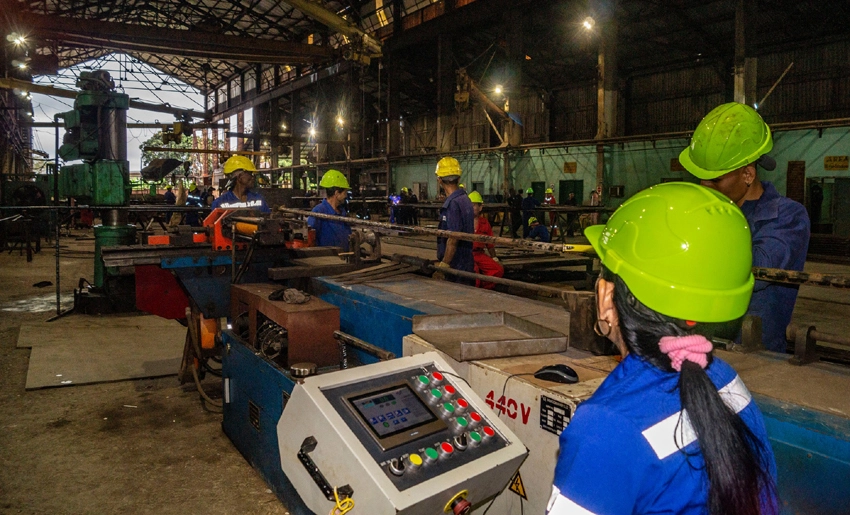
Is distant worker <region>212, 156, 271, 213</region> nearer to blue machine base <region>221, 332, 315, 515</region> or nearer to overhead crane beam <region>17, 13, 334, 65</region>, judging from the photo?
blue machine base <region>221, 332, 315, 515</region>

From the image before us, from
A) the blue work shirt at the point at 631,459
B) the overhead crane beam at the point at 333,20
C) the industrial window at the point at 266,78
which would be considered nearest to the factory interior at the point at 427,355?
the blue work shirt at the point at 631,459

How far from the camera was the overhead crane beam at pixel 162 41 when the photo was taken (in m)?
15.9

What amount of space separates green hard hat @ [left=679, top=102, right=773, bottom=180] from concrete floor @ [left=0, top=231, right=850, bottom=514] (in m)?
2.60

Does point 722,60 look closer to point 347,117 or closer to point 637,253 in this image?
point 347,117

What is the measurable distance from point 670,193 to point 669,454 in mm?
458

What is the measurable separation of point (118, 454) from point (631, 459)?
3504 mm

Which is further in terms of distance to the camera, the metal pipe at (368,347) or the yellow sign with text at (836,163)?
the yellow sign with text at (836,163)

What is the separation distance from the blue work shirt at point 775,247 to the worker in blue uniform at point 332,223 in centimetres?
346

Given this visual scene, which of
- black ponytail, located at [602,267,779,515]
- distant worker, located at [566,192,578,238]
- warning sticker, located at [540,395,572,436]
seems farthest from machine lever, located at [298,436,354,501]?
distant worker, located at [566,192,578,238]

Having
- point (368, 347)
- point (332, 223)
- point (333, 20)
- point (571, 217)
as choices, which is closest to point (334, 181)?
point (332, 223)

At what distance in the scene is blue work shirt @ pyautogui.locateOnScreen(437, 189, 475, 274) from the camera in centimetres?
445

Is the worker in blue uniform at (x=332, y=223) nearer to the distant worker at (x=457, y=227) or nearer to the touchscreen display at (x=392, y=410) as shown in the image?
the distant worker at (x=457, y=227)

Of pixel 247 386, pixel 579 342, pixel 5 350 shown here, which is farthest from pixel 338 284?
pixel 5 350

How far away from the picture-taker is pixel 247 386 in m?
3.05
